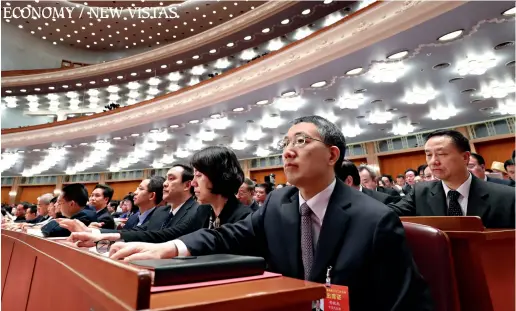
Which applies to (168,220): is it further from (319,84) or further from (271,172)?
(271,172)

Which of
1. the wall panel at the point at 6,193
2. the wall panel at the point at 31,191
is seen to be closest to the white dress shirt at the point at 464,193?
the wall panel at the point at 31,191

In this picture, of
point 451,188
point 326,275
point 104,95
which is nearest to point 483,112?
point 451,188

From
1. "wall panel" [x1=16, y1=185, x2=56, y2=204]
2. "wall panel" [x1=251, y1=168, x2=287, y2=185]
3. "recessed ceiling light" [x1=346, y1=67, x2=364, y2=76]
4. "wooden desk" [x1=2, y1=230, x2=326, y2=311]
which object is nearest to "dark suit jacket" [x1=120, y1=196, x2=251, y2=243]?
"wooden desk" [x1=2, y1=230, x2=326, y2=311]

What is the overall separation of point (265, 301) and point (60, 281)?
0.74m

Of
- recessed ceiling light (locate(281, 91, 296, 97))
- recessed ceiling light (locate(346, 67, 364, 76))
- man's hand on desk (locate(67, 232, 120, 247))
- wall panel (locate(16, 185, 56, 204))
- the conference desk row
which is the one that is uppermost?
recessed ceiling light (locate(281, 91, 296, 97))

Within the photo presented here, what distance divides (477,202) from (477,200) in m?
0.01

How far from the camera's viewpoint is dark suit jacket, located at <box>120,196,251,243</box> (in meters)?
1.82

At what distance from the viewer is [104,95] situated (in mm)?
14789

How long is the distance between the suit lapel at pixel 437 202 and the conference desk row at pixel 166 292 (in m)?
0.78

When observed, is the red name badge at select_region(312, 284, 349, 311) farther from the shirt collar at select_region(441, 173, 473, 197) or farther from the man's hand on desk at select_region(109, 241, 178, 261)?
the shirt collar at select_region(441, 173, 473, 197)

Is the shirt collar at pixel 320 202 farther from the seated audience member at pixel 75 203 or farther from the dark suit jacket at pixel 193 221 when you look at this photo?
the seated audience member at pixel 75 203

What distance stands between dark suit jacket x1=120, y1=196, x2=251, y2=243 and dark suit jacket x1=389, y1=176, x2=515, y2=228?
1.09 m

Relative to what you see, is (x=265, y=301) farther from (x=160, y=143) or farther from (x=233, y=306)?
(x=160, y=143)

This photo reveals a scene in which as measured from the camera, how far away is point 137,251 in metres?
0.82
